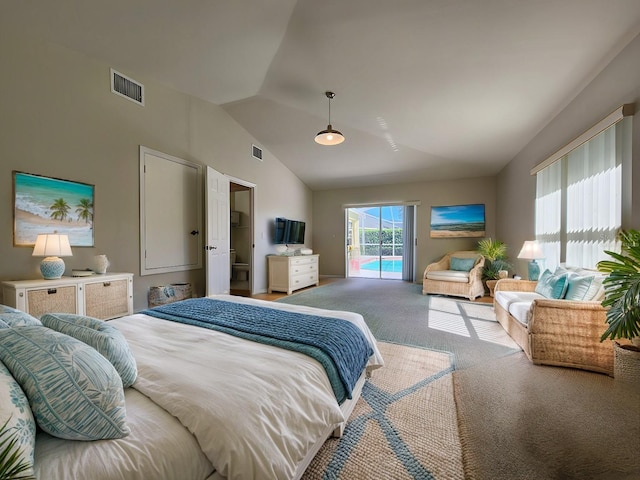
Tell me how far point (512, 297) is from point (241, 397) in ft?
10.2

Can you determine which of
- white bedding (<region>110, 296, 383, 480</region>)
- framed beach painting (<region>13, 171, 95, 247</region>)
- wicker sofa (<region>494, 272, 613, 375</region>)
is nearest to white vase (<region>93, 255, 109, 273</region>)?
framed beach painting (<region>13, 171, 95, 247</region>)

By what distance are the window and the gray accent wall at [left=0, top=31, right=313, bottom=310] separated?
4.73 m

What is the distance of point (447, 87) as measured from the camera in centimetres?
329

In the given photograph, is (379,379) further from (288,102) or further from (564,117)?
(288,102)

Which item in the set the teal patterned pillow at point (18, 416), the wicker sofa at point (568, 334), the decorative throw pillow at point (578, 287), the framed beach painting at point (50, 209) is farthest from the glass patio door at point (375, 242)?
the teal patterned pillow at point (18, 416)

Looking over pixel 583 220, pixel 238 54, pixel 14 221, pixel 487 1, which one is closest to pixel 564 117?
pixel 583 220

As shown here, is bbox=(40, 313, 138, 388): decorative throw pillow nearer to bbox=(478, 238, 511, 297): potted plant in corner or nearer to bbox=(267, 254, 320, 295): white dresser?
bbox=(267, 254, 320, 295): white dresser

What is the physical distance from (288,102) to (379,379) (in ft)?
12.9

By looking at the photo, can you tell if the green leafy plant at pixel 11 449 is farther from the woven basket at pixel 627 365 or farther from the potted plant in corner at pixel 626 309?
the woven basket at pixel 627 365

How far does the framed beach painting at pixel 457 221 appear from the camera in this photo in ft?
20.5

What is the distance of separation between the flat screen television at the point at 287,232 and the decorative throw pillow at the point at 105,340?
493cm

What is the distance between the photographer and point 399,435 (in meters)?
1.51

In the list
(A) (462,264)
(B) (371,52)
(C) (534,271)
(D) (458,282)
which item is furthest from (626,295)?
(A) (462,264)

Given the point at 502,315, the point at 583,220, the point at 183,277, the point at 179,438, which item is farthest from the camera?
the point at 183,277
